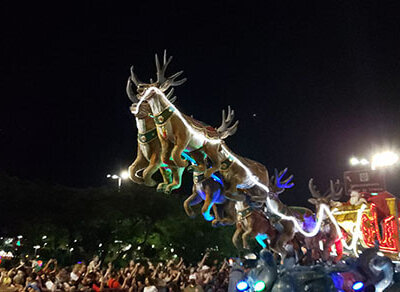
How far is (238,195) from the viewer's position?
25.6 feet

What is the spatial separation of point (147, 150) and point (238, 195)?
225cm

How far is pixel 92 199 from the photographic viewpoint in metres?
22.9

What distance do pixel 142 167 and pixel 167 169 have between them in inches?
17.6

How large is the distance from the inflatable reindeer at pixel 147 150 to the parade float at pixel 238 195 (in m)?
0.02

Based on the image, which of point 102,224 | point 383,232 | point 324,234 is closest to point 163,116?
point 324,234

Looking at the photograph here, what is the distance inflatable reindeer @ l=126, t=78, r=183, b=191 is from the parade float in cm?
2

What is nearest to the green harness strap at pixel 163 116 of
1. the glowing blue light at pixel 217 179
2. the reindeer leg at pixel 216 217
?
the glowing blue light at pixel 217 179

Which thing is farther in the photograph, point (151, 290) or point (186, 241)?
point (186, 241)

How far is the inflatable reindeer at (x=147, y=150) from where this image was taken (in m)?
6.50

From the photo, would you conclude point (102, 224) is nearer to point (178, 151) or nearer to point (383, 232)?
point (383, 232)

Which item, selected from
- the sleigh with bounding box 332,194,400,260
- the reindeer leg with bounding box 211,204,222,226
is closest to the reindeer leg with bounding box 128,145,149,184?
the reindeer leg with bounding box 211,204,222,226

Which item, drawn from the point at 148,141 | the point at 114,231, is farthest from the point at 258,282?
the point at 114,231

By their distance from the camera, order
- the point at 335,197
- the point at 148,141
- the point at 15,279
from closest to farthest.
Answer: the point at 148,141 → the point at 15,279 → the point at 335,197

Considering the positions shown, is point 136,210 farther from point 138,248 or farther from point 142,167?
point 142,167
